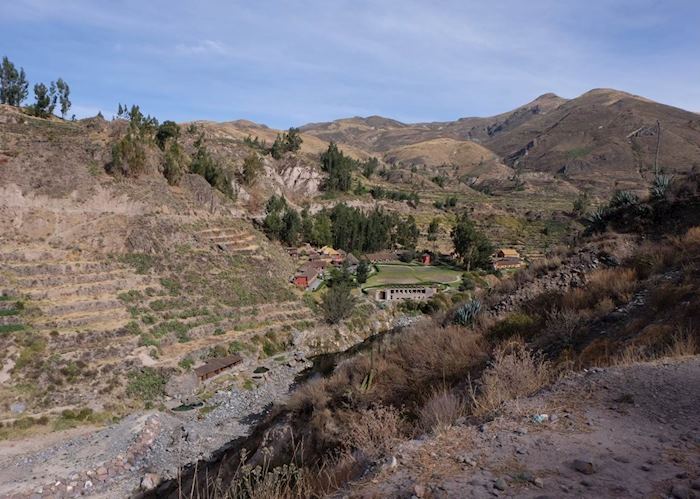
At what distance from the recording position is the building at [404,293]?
47500mm

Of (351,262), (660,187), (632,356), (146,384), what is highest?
(660,187)

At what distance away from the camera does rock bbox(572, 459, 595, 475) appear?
397cm

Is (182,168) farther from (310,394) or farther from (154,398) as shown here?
(310,394)

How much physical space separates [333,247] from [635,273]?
181 ft

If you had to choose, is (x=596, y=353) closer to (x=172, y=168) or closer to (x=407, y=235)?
(x=172, y=168)

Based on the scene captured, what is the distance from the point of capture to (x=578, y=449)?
14.5 ft

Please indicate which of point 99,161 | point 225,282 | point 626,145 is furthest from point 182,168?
point 626,145

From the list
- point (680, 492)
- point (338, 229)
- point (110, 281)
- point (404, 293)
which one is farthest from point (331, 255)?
point (680, 492)

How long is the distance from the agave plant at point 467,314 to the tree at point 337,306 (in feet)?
84.0

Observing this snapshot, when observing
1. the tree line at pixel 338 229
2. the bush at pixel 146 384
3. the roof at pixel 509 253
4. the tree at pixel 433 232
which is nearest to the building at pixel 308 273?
the tree line at pixel 338 229

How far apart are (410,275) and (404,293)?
25.3 ft

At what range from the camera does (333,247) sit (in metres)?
65.9

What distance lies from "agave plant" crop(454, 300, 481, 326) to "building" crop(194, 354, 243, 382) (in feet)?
68.7

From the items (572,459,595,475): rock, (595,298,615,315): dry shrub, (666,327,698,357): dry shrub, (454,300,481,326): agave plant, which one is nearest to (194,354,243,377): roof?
(454,300,481,326): agave plant
